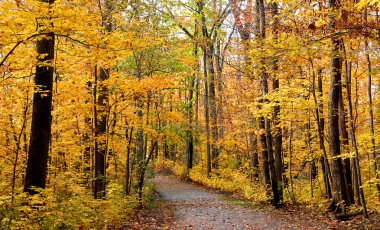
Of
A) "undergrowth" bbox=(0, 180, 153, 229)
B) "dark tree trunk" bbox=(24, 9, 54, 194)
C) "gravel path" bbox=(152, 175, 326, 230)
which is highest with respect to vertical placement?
"dark tree trunk" bbox=(24, 9, 54, 194)

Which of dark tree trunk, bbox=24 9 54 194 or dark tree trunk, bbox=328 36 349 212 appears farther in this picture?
dark tree trunk, bbox=328 36 349 212

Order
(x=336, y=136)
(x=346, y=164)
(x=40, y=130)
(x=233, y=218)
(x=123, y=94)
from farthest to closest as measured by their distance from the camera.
A: 1. (x=346, y=164)
2. (x=123, y=94)
3. (x=233, y=218)
4. (x=336, y=136)
5. (x=40, y=130)

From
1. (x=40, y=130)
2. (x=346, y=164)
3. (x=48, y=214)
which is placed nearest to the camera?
(x=48, y=214)

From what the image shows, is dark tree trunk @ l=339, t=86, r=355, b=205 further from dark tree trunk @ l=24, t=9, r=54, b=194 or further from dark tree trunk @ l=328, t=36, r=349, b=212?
dark tree trunk @ l=24, t=9, r=54, b=194

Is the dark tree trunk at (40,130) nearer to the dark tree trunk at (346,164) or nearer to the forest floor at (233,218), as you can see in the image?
the forest floor at (233,218)

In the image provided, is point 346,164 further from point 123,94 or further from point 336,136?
point 123,94

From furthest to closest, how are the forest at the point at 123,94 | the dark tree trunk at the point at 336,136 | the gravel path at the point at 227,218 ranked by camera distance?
the dark tree trunk at the point at 336,136, the gravel path at the point at 227,218, the forest at the point at 123,94

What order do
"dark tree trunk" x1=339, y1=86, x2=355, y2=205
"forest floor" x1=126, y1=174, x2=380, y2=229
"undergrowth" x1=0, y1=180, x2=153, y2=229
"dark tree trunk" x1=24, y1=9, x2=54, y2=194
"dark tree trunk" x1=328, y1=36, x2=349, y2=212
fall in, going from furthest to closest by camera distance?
"dark tree trunk" x1=339, y1=86, x2=355, y2=205
"dark tree trunk" x1=328, y1=36, x2=349, y2=212
"forest floor" x1=126, y1=174, x2=380, y2=229
"dark tree trunk" x1=24, y1=9, x2=54, y2=194
"undergrowth" x1=0, y1=180, x2=153, y2=229

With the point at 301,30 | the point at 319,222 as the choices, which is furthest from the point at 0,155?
the point at 319,222

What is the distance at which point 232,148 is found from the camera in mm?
24266

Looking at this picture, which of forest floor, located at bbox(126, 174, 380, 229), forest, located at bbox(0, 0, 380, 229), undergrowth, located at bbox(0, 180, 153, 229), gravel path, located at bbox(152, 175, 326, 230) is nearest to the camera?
undergrowth, located at bbox(0, 180, 153, 229)

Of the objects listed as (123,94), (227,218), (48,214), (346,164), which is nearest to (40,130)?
(48,214)

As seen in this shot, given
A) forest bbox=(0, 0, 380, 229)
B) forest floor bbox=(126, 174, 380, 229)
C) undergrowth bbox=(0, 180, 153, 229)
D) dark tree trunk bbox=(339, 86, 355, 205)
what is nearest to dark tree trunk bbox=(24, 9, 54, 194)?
forest bbox=(0, 0, 380, 229)

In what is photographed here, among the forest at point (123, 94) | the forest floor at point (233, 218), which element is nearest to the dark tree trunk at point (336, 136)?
the forest at point (123, 94)
